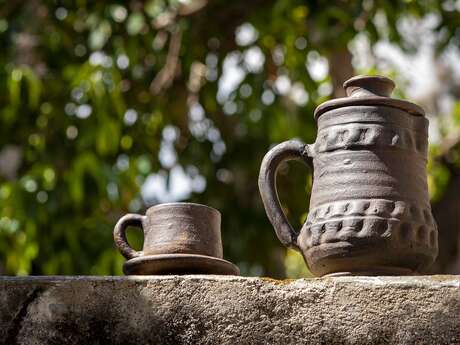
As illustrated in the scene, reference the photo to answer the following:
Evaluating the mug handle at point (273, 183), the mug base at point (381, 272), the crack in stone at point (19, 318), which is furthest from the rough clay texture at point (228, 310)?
the mug handle at point (273, 183)

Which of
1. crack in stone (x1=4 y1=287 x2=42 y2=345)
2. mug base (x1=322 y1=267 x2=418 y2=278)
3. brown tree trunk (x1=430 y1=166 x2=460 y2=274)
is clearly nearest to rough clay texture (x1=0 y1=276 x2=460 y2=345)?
crack in stone (x1=4 y1=287 x2=42 y2=345)

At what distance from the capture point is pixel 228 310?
7.59ft

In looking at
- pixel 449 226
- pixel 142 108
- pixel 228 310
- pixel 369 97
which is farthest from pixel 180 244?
pixel 449 226

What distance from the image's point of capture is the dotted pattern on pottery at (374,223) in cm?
251

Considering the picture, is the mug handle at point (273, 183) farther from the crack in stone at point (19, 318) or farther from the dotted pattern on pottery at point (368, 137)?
the crack in stone at point (19, 318)

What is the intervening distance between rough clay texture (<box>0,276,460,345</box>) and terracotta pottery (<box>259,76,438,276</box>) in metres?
0.21

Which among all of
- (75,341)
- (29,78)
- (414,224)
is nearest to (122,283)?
(75,341)

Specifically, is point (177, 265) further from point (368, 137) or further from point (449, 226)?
point (449, 226)

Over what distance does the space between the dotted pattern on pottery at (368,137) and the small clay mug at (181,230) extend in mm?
297

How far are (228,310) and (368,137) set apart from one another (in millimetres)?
525

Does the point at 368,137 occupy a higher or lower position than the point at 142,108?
lower

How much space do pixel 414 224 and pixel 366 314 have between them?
33cm

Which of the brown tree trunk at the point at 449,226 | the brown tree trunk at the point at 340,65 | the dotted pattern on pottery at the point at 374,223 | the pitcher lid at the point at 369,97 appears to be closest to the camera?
the dotted pattern on pottery at the point at 374,223

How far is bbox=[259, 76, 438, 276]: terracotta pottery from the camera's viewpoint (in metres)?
2.51
